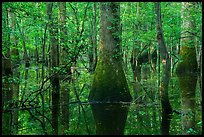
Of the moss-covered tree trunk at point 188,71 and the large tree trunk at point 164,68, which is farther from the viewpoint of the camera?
the moss-covered tree trunk at point 188,71

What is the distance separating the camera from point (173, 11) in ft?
61.5

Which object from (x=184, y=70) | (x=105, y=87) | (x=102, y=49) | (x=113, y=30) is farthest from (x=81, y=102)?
(x=184, y=70)

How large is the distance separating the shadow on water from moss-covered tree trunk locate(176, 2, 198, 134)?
51.9 inches

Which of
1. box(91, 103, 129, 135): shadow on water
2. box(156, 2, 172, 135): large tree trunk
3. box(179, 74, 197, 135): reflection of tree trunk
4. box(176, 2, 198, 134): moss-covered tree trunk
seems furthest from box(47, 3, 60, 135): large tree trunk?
box(176, 2, 198, 134): moss-covered tree trunk

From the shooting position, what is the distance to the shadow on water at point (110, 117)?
6.25 m

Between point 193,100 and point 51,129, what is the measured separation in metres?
4.26

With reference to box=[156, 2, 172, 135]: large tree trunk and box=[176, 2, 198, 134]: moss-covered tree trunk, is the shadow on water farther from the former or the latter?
box=[176, 2, 198, 134]: moss-covered tree trunk

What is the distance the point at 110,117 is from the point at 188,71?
8956 mm

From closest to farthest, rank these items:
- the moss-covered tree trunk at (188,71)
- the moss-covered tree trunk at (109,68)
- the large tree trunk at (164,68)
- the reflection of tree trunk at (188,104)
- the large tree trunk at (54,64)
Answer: the reflection of tree trunk at (188,104), the large tree trunk at (164,68), the moss-covered tree trunk at (188,71), the large tree trunk at (54,64), the moss-covered tree trunk at (109,68)

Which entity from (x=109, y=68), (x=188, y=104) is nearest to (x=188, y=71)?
(x=188, y=104)

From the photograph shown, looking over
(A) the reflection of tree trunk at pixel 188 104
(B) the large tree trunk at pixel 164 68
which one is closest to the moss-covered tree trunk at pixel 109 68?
(A) the reflection of tree trunk at pixel 188 104

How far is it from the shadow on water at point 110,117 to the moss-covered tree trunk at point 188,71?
1319mm

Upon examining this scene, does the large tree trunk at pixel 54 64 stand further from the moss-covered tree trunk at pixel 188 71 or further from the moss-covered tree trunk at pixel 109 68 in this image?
the moss-covered tree trunk at pixel 188 71

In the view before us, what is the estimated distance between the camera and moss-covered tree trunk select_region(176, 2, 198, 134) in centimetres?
678
